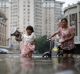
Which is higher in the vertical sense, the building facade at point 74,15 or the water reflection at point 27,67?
the building facade at point 74,15

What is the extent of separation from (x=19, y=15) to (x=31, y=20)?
470 centimetres

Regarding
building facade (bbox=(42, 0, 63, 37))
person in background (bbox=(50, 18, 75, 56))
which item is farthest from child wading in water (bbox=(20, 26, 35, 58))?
building facade (bbox=(42, 0, 63, 37))

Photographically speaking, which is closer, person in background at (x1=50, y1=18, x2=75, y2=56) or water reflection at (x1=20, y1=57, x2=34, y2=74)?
water reflection at (x1=20, y1=57, x2=34, y2=74)

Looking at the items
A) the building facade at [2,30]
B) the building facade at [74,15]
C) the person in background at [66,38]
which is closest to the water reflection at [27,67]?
the person in background at [66,38]

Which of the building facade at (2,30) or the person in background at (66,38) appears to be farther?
the building facade at (2,30)

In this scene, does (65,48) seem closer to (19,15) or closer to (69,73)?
(69,73)

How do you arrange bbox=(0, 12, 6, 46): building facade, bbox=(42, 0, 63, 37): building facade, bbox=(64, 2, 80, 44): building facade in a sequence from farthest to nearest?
1. bbox=(42, 0, 63, 37): building facade
2. bbox=(0, 12, 6, 46): building facade
3. bbox=(64, 2, 80, 44): building facade

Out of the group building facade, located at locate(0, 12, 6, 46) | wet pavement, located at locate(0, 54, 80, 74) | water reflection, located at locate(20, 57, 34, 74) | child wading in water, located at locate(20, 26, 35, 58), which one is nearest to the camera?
wet pavement, located at locate(0, 54, 80, 74)

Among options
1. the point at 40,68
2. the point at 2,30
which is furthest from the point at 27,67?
the point at 2,30

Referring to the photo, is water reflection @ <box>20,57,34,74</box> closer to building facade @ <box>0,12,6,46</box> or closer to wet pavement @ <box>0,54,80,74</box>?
wet pavement @ <box>0,54,80,74</box>

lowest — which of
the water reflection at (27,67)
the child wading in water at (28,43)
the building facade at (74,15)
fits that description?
the water reflection at (27,67)

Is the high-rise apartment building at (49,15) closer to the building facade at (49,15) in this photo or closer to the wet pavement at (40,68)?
the building facade at (49,15)

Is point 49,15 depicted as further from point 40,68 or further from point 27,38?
point 40,68

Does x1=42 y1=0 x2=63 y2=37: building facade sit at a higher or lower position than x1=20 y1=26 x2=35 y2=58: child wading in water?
higher
